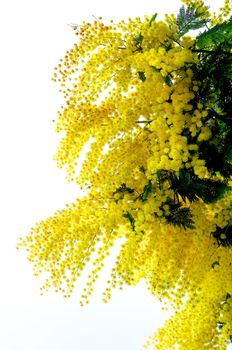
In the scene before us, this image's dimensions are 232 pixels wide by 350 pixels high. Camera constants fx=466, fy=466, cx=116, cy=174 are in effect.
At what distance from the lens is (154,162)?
167 inches

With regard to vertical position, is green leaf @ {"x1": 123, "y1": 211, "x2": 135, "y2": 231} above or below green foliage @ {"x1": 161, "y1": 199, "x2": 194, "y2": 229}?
above

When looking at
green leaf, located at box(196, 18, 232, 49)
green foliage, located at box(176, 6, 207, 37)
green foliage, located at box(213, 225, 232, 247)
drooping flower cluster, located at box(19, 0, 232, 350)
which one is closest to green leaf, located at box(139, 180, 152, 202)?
drooping flower cluster, located at box(19, 0, 232, 350)

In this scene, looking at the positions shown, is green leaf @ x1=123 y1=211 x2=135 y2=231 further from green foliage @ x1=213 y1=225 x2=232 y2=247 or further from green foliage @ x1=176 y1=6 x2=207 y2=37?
green foliage @ x1=176 y1=6 x2=207 y2=37

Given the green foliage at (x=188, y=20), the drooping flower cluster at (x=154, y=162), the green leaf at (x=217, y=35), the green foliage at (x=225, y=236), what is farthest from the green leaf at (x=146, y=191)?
the green foliage at (x=188, y=20)

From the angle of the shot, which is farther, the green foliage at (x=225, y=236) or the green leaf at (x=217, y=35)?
the green foliage at (x=225, y=236)

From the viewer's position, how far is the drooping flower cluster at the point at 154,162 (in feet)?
14.3

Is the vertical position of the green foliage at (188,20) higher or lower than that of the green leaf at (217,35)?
higher

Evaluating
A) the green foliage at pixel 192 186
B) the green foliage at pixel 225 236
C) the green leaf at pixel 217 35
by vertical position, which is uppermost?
the green leaf at pixel 217 35

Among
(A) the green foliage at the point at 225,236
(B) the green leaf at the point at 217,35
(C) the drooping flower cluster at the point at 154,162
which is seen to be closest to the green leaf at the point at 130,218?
(C) the drooping flower cluster at the point at 154,162

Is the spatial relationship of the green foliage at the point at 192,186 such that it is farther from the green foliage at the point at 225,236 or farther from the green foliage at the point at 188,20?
the green foliage at the point at 188,20

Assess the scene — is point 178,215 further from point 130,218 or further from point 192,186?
point 130,218

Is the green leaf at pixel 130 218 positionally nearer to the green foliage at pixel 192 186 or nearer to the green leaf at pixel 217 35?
the green foliage at pixel 192 186

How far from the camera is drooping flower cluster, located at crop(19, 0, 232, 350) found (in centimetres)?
435

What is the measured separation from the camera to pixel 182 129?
14.1 feet
